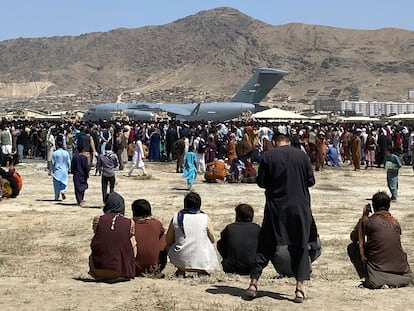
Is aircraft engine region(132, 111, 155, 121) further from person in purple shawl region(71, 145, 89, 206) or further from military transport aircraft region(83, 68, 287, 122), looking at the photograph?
person in purple shawl region(71, 145, 89, 206)

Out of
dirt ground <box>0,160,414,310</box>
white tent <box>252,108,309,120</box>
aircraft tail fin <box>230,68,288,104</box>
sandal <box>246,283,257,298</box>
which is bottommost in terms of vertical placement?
dirt ground <box>0,160,414,310</box>

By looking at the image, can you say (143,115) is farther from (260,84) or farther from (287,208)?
(287,208)

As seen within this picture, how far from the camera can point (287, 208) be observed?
6.16 metres

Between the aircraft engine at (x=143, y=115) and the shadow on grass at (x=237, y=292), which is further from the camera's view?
the aircraft engine at (x=143, y=115)

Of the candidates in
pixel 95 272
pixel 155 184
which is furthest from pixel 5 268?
pixel 155 184

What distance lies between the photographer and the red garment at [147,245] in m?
7.65

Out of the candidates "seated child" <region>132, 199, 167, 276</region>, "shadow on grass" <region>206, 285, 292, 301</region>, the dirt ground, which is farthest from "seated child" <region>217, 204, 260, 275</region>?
"shadow on grass" <region>206, 285, 292, 301</region>

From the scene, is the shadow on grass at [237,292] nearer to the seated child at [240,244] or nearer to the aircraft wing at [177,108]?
the seated child at [240,244]

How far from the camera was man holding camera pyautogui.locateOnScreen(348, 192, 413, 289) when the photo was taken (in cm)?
700

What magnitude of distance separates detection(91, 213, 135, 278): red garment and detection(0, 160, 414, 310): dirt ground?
0.20 metres

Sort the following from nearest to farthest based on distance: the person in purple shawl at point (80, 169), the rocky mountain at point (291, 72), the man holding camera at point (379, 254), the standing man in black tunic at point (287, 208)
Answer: the standing man in black tunic at point (287, 208) < the man holding camera at point (379, 254) < the person in purple shawl at point (80, 169) < the rocky mountain at point (291, 72)

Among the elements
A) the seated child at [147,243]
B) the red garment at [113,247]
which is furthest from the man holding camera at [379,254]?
the red garment at [113,247]

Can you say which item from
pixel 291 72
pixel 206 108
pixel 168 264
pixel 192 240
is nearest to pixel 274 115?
pixel 206 108

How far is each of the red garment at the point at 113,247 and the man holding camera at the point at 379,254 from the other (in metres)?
2.27
